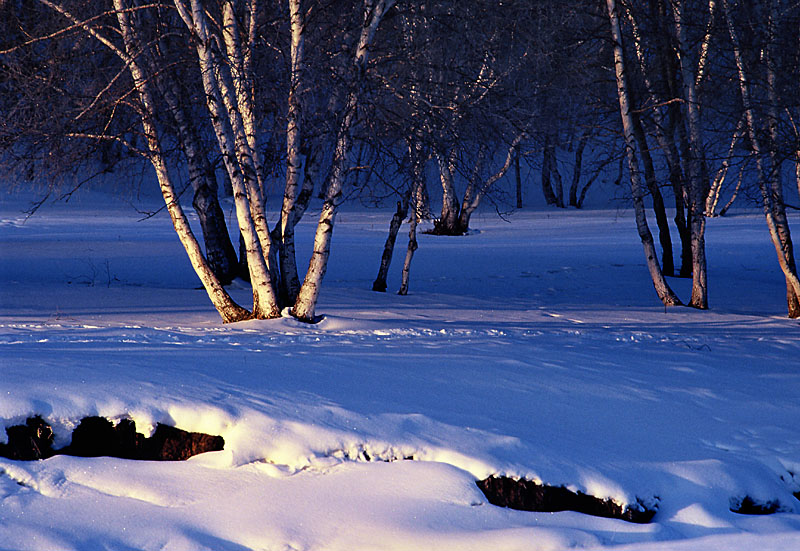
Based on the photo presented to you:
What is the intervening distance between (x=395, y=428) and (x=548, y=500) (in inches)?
39.9

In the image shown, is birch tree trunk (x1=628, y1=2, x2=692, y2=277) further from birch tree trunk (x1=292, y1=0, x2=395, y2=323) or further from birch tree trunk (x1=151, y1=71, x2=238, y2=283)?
birch tree trunk (x1=151, y1=71, x2=238, y2=283)

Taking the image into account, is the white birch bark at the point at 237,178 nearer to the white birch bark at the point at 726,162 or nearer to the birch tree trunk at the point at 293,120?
the birch tree trunk at the point at 293,120

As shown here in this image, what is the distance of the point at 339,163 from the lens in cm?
906

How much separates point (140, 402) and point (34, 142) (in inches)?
199

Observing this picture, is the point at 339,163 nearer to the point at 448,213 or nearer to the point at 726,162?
the point at 726,162

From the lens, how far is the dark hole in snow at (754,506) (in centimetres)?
463

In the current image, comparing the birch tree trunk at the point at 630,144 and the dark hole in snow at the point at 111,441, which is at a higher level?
the birch tree trunk at the point at 630,144

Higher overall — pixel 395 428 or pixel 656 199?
pixel 656 199

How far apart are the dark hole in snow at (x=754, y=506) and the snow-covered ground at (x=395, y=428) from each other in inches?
2.5

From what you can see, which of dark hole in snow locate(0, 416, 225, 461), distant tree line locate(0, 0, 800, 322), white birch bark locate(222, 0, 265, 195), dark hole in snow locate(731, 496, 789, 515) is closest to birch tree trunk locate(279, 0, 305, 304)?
distant tree line locate(0, 0, 800, 322)

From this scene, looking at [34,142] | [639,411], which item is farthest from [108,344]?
[639,411]

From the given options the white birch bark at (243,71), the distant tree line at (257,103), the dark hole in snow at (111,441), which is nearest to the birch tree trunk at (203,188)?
the distant tree line at (257,103)

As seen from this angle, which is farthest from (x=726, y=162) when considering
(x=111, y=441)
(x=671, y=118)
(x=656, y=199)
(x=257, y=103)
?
(x=111, y=441)

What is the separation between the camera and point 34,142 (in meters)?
8.74
